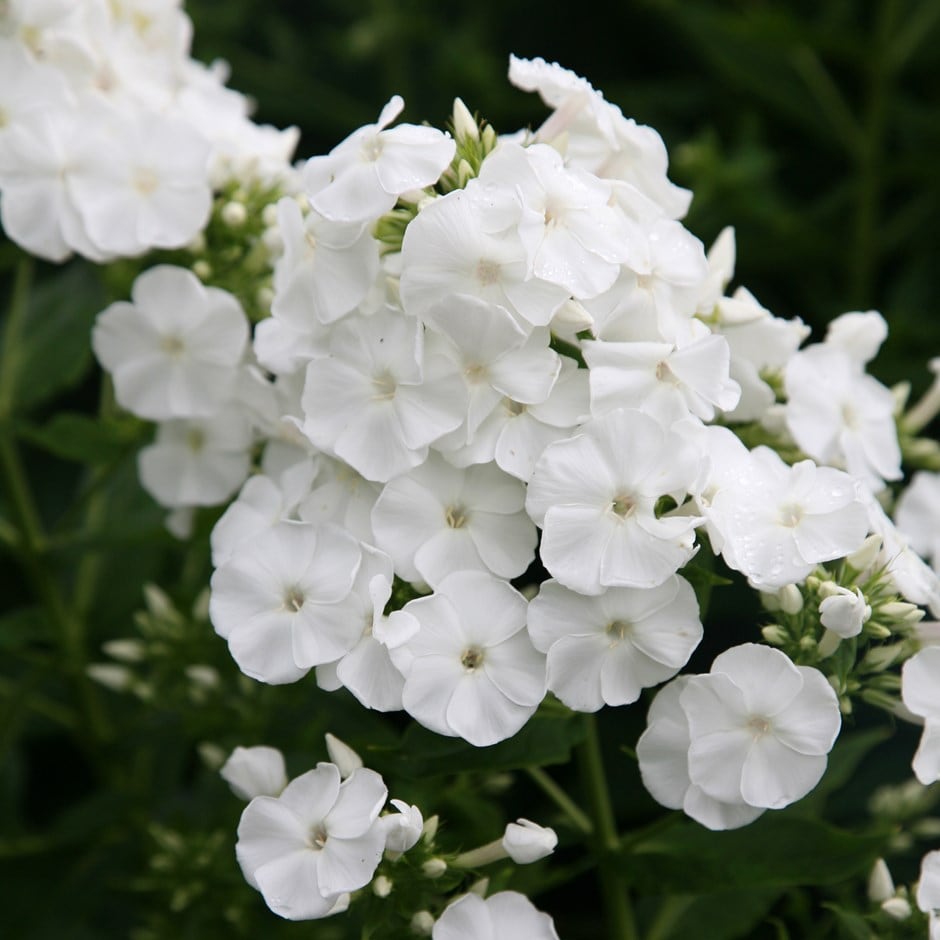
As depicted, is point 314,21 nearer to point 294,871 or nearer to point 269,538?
point 269,538

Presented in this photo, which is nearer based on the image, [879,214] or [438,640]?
[438,640]

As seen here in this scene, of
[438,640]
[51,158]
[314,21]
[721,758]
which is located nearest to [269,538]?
A: [438,640]

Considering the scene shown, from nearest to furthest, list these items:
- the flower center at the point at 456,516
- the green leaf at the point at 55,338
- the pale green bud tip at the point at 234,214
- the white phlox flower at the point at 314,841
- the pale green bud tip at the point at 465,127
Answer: the white phlox flower at the point at 314,841 < the flower center at the point at 456,516 < the pale green bud tip at the point at 465,127 < the pale green bud tip at the point at 234,214 < the green leaf at the point at 55,338

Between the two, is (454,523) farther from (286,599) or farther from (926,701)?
(926,701)

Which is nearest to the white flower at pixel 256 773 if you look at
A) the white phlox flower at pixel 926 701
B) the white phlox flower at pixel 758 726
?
the white phlox flower at pixel 758 726

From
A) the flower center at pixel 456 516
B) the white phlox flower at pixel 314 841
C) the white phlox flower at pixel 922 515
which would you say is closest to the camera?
the white phlox flower at pixel 314 841

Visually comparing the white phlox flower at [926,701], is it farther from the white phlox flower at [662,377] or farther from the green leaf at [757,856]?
the white phlox flower at [662,377]

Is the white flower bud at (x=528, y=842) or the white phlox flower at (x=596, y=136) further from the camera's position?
the white phlox flower at (x=596, y=136)
